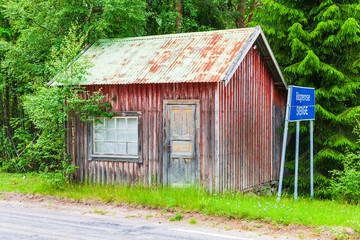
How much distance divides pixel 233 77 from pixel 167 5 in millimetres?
11815

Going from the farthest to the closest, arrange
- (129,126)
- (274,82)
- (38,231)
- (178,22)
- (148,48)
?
1. (178,22)
2. (274,82)
3. (148,48)
4. (129,126)
5. (38,231)

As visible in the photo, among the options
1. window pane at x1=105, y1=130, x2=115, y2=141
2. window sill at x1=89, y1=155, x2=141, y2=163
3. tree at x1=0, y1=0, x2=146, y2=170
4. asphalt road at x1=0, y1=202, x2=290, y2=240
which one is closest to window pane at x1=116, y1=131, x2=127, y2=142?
window pane at x1=105, y1=130, x2=115, y2=141

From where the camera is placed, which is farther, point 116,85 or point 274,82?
point 274,82

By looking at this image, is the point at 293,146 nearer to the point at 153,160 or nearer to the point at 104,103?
the point at 153,160

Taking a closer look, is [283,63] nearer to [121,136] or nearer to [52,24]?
[121,136]

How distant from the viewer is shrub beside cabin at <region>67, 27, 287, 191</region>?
11359 mm

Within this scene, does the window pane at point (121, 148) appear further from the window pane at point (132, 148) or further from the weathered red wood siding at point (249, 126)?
the weathered red wood siding at point (249, 126)

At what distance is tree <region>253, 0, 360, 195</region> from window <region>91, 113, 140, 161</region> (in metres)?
5.74

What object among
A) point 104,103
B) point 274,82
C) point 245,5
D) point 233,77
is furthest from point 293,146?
point 245,5

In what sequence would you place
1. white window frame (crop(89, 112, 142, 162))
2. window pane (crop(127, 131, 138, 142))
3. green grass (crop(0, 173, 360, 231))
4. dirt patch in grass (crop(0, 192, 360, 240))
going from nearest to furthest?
1. dirt patch in grass (crop(0, 192, 360, 240))
2. green grass (crop(0, 173, 360, 231))
3. white window frame (crop(89, 112, 142, 162))
4. window pane (crop(127, 131, 138, 142))

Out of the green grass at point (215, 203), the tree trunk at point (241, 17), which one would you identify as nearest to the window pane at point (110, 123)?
the green grass at point (215, 203)

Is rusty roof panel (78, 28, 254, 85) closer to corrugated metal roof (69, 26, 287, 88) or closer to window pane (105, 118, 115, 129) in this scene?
corrugated metal roof (69, 26, 287, 88)

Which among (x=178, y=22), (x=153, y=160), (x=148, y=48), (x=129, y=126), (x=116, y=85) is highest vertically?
(x=178, y=22)

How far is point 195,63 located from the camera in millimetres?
11969
